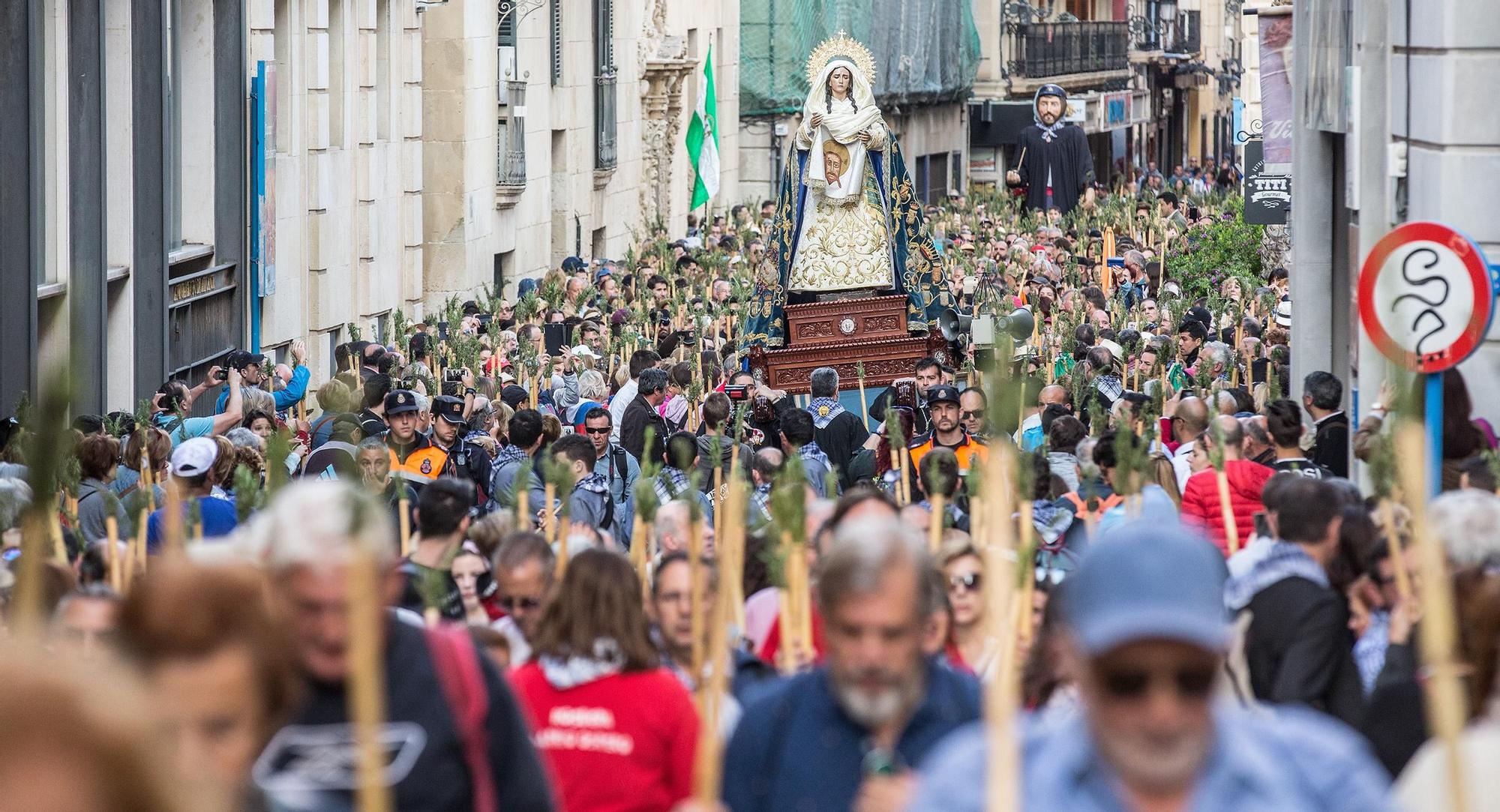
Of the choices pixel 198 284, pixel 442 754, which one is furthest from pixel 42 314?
pixel 442 754

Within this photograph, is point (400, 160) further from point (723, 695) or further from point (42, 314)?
point (723, 695)

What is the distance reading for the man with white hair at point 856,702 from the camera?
11.9 feet

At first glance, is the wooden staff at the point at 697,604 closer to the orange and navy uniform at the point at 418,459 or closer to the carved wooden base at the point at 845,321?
the orange and navy uniform at the point at 418,459

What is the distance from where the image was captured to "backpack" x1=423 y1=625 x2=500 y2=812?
3514 millimetres

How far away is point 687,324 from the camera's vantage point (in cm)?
2052

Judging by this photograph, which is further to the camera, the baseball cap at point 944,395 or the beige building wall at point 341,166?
the beige building wall at point 341,166

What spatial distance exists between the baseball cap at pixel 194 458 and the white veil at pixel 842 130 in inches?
377

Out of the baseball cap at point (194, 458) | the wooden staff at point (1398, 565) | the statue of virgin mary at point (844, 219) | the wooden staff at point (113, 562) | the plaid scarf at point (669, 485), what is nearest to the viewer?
the wooden staff at point (1398, 565)

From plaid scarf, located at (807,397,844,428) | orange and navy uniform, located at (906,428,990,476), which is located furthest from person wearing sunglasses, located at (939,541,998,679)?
plaid scarf, located at (807,397,844,428)

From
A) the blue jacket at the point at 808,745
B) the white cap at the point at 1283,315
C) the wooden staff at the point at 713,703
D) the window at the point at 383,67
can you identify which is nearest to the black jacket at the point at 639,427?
the wooden staff at the point at 713,703

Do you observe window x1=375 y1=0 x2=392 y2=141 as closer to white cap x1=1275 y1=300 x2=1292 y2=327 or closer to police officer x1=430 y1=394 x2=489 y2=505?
white cap x1=1275 y1=300 x2=1292 y2=327

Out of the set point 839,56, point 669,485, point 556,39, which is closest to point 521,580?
point 669,485

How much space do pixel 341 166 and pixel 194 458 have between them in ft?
52.2

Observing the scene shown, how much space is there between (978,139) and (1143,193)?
24039 mm
